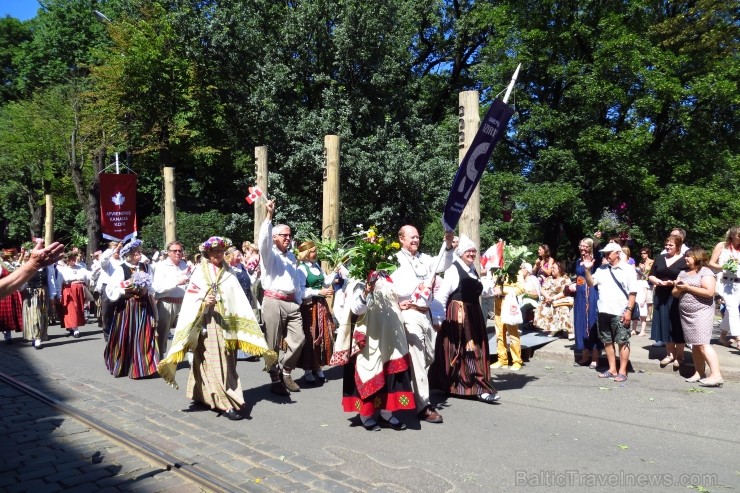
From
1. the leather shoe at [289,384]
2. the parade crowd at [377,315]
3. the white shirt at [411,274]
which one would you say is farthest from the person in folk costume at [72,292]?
the white shirt at [411,274]

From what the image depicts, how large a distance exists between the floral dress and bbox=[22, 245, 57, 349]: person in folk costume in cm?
959

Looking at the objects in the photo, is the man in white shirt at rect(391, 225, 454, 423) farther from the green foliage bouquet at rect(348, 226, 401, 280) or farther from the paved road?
the green foliage bouquet at rect(348, 226, 401, 280)

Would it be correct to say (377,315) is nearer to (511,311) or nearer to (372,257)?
(372,257)

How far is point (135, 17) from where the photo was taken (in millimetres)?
26375

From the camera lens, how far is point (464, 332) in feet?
22.8

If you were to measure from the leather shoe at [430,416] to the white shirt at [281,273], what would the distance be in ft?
7.27

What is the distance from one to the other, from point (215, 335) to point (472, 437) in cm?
289

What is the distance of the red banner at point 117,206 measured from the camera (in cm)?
1636

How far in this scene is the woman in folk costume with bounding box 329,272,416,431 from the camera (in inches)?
234

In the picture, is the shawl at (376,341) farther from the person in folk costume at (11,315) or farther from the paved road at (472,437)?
the person in folk costume at (11,315)

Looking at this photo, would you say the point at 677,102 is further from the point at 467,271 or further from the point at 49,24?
the point at 49,24

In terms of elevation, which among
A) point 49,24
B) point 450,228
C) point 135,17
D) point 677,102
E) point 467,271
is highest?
point 49,24

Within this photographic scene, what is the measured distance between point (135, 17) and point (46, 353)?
64.5ft

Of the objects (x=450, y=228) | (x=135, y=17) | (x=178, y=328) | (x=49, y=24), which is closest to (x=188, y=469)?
(x=178, y=328)
